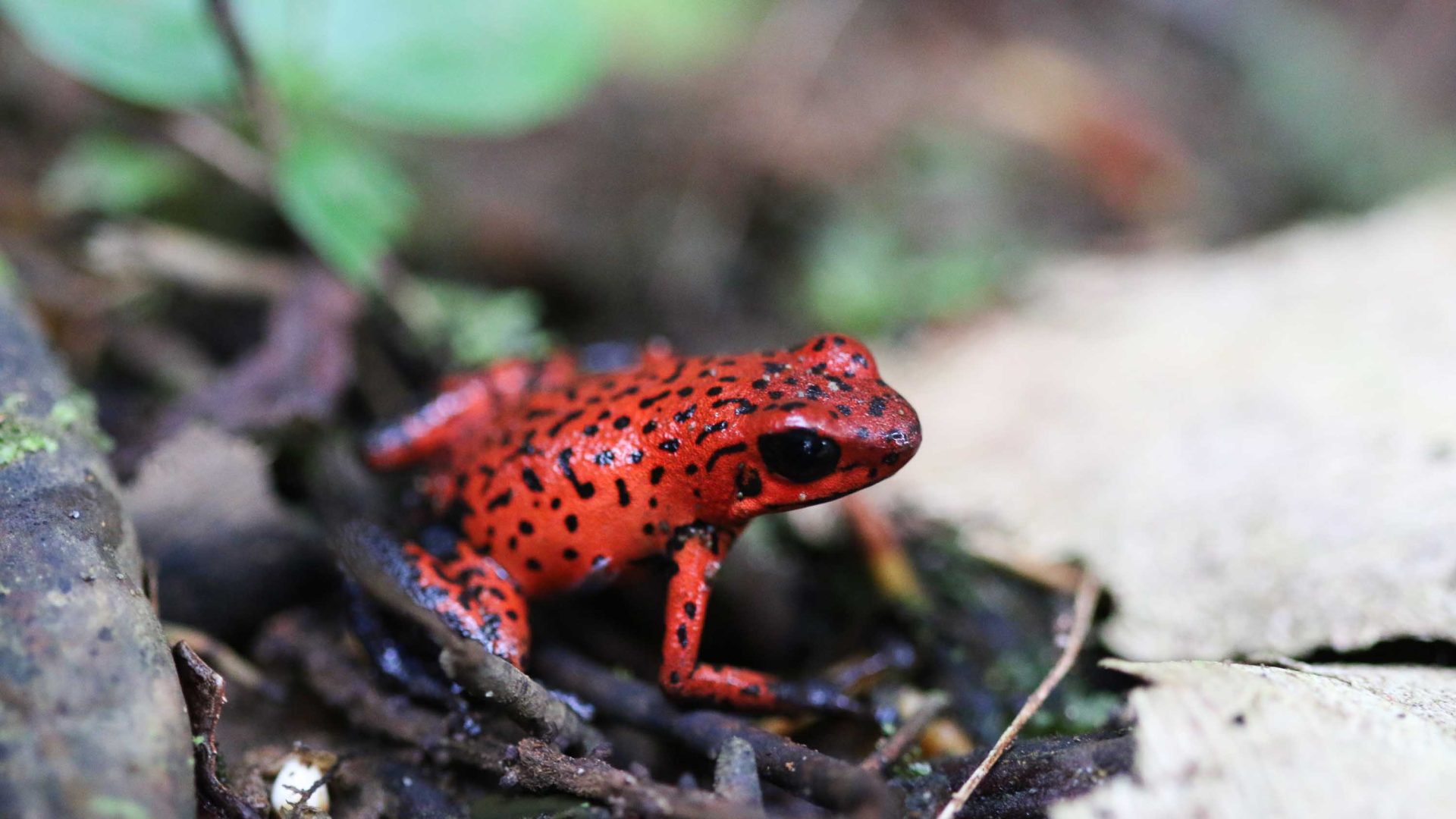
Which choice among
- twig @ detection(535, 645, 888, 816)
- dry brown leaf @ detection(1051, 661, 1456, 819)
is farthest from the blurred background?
dry brown leaf @ detection(1051, 661, 1456, 819)

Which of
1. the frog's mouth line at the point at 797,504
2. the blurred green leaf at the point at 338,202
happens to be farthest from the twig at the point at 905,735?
the blurred green leaf at the point at 338,202

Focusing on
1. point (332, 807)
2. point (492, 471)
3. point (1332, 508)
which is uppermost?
point (1332, 508)

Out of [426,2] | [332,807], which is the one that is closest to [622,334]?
[426,2]

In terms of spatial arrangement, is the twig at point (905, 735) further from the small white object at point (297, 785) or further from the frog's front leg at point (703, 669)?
the small white object at point (297, 785)

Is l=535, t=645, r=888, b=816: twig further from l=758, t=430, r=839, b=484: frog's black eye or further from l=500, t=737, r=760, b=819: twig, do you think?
l=758, t=430, r=839, b=484: frog's black eye

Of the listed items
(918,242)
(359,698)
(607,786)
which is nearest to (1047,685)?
(607,786)

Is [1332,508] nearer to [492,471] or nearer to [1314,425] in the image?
[1314,425]

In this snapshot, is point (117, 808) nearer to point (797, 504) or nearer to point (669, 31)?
point (797, 504)
